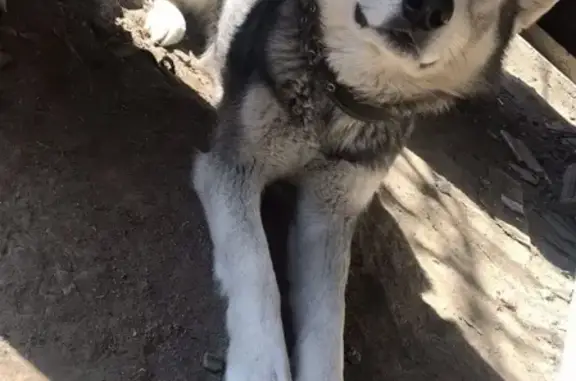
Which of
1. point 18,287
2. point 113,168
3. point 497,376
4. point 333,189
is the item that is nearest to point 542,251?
point 497,376

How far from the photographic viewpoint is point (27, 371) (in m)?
2.03

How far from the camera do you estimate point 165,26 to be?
3.10m

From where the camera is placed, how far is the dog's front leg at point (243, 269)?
2168mm

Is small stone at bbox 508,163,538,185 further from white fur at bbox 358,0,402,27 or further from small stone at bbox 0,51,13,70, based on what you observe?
small stone at bbox 0,51,13,70

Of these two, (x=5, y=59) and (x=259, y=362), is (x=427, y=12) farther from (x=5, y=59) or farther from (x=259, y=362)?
(x=5, y=59)

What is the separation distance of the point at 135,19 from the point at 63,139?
31.9 inches

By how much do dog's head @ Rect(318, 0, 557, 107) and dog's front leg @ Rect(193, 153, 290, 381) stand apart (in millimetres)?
457

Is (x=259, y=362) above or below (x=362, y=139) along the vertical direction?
below

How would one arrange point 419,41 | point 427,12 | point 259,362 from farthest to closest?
point 259,362
point 419,41
point 427,12

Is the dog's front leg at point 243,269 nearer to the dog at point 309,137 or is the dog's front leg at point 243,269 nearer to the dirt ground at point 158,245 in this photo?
the dog at point 309,137

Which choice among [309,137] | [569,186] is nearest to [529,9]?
[309,137]

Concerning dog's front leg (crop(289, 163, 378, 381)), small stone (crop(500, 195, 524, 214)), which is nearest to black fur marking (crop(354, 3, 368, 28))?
dog's front leg (crop(289, 163, 378, 381))

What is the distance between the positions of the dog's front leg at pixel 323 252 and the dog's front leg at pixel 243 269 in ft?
0.43

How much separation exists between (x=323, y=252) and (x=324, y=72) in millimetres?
560
